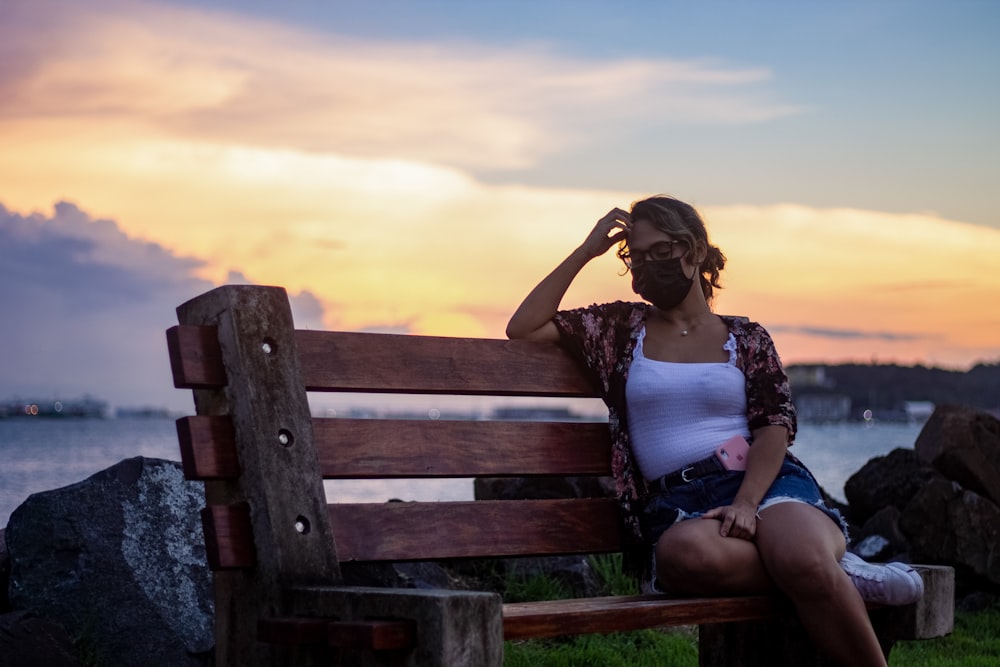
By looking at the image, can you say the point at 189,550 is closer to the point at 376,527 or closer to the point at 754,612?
the point at 376,527

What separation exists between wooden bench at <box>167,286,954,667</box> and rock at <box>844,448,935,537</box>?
4902 millimetres

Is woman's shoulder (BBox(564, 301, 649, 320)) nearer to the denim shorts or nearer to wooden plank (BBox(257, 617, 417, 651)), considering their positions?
the denim shorts

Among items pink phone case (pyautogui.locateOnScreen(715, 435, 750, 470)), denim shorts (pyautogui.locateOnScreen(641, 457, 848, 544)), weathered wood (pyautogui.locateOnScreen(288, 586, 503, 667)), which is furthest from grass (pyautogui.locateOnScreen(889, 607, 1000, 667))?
weathered wood (pyautogui.locateOnScreen(288, 586, 503, 667))

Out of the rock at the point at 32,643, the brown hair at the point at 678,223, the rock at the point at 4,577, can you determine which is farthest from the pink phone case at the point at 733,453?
the rock at the point at 4,577

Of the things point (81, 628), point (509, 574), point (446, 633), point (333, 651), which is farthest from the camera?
point (509, 574)

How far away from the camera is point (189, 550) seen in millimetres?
5574

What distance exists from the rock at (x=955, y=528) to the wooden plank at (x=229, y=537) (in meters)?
5.90

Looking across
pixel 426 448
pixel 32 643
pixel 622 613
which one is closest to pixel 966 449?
pixel 426 448

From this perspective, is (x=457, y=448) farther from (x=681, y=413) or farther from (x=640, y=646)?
(x=640, y=646)

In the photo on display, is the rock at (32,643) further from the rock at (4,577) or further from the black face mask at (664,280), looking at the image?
the black face mask at (664,280)

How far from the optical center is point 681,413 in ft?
14.6

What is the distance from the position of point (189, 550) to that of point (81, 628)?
1.79 feet

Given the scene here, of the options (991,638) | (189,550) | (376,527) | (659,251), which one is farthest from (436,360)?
(991,638)

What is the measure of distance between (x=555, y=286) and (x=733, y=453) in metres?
0.86
